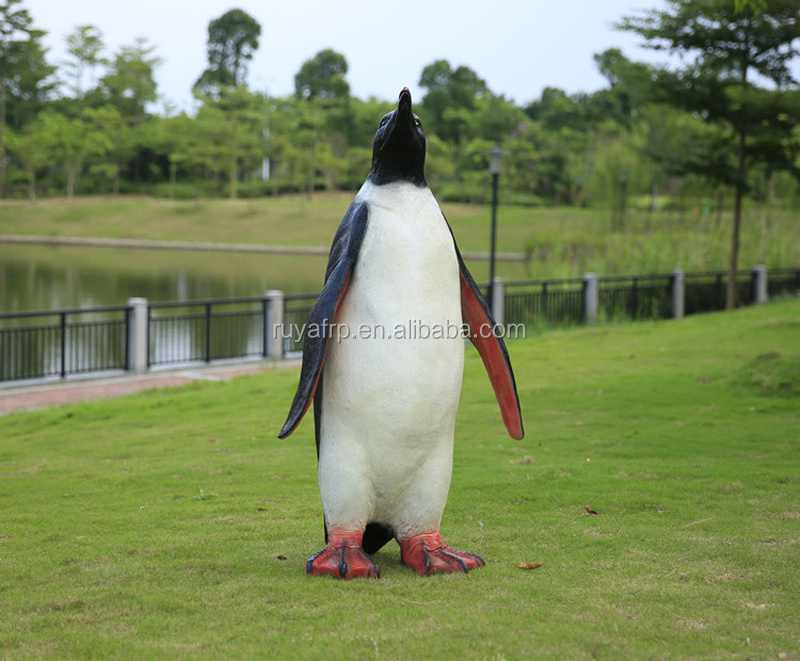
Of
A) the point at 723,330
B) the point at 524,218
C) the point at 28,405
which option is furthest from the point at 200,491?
the point at 524,218

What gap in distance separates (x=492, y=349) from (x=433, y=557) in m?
0.95

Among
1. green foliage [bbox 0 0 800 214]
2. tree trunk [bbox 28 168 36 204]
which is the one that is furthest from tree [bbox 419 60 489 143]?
tree trunk [bbox 28 168 36 204]

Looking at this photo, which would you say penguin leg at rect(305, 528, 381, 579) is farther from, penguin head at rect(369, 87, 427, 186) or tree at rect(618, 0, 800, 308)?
tree at rect(618, 0, 800, 308)

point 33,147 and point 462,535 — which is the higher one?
point 33,147

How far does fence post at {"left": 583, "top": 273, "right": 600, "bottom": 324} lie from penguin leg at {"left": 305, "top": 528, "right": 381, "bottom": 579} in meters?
14.0

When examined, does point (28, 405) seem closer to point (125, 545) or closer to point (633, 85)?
point (125, 545)

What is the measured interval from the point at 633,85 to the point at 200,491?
1528 centimetres

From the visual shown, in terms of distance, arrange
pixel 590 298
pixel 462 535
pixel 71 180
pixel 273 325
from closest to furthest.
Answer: pixel 462 535, pixel 273 325, pixel 590 298, pixel 71 180

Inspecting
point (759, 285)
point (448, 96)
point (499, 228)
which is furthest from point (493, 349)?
point (448, 96)

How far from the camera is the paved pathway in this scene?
10039 millimetres

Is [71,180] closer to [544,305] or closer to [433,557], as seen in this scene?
[544,305]

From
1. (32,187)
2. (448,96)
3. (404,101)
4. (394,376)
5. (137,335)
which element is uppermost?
(448,96)

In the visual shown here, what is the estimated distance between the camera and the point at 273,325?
531 inches

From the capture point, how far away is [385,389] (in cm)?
359
